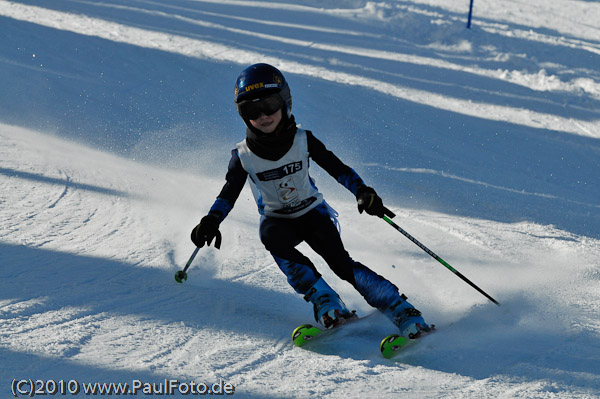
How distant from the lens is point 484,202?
22.3ft

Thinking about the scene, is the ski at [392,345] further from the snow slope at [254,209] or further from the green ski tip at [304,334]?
the green ski tip at [304,334]

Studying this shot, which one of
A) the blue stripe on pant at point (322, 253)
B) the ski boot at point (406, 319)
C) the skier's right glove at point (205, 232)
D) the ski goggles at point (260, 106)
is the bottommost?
the ski boot at point (406, 319)

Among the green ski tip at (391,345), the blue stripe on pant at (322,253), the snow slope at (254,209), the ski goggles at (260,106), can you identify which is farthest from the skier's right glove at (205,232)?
the green ski tip at (391,345)

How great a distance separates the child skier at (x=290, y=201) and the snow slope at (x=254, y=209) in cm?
23

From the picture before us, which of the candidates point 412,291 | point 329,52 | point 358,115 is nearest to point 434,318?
point 412,291

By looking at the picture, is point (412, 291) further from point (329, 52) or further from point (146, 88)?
point (329, 52)

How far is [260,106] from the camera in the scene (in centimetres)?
382

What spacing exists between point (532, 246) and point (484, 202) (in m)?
1.39

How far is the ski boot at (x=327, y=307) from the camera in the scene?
383 cm

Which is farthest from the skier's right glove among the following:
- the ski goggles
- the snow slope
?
the ski goggles

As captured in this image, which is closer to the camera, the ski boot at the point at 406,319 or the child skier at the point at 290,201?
the ski boot at the point at 406,319

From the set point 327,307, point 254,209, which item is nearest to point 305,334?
point 327,307

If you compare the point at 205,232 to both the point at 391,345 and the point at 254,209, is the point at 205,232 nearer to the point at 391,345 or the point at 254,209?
the point at 391,345

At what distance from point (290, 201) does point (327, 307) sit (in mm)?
671
